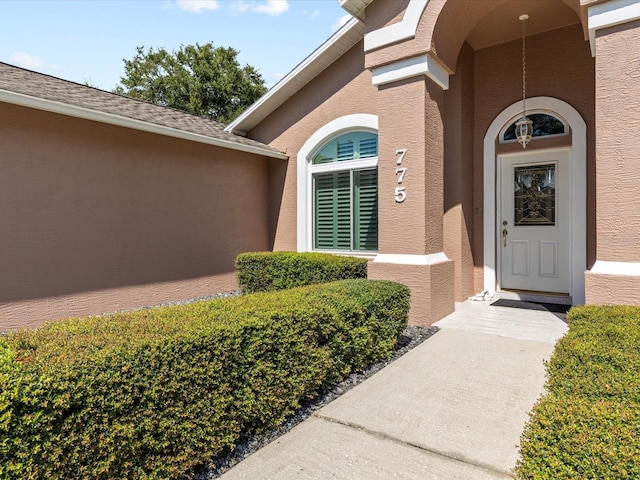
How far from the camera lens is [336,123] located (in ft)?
28.9

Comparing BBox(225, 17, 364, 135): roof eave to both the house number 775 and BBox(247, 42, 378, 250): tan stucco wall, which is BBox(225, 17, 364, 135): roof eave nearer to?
BBox(247, 42, 378, 250): tan stucco wall

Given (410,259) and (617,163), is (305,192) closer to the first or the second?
(410,259)

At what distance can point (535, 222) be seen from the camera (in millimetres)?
7473

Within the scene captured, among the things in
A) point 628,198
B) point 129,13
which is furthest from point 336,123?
point 129,13

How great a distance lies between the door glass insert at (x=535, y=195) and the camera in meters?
7.31

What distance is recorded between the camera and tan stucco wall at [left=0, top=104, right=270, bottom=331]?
608 cm

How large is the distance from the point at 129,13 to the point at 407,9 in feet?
33.1

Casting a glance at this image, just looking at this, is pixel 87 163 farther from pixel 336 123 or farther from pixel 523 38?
pixel 523 38

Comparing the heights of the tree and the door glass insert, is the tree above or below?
above

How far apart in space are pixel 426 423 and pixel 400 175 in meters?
4.00

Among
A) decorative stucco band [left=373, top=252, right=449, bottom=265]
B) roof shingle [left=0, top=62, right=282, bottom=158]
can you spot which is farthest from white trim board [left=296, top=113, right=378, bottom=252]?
decorative stucco band [left=373, top=252, right=449, bottom=265]

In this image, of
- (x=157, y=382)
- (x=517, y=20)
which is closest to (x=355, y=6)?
(x=517, y=20)

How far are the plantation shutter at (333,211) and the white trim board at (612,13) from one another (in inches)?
194

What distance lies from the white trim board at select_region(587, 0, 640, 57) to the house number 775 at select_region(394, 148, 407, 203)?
2768 mm
